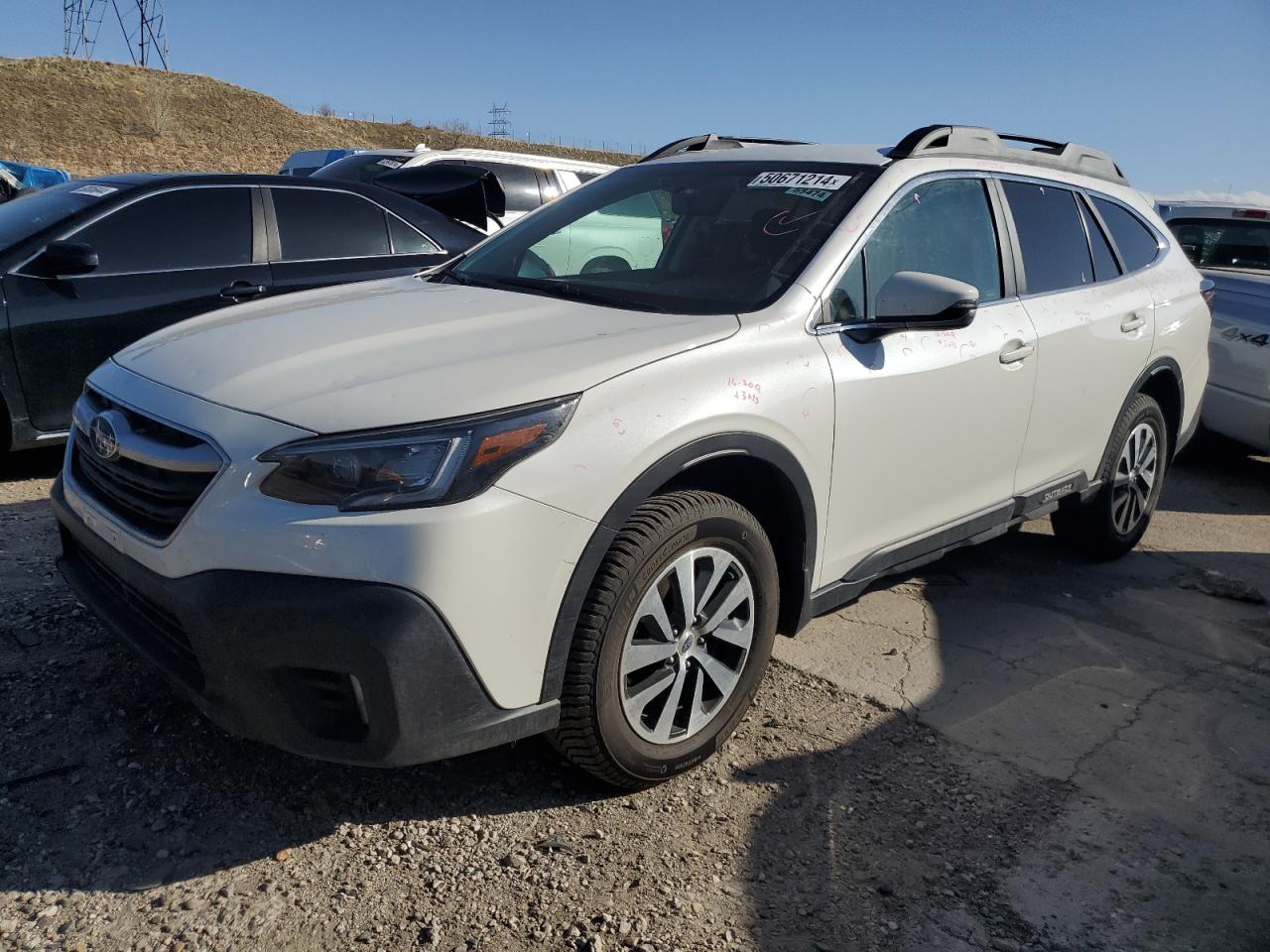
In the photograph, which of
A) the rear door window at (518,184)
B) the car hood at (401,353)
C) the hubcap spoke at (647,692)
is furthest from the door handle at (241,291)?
the rear door window at (518,184)

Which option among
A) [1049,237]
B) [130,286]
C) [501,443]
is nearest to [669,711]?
[501,443]

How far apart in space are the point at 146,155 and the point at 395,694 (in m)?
47.0

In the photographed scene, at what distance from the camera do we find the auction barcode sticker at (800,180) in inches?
131

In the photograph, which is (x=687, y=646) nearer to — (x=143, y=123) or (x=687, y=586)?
(x=687, y=586)

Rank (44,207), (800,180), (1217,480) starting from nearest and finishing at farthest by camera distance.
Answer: (800,180) → (44,207) → (1217,480)

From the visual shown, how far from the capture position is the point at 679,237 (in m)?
3.59

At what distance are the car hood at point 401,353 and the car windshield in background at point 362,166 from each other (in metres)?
6.93

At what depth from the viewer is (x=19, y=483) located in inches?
193

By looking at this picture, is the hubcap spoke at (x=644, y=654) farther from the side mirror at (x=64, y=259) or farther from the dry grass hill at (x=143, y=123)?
the dry grass hill at (x=143, y=123)

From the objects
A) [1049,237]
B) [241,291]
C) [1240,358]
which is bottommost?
[1240,358]

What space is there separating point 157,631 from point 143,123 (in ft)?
165

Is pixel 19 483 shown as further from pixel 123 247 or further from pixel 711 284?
pixel 711 284

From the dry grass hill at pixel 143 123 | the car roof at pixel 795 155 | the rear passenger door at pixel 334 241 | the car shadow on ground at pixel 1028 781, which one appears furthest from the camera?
the dry grass hill at pixel 143 123

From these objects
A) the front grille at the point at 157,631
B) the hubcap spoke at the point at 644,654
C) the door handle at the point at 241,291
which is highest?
the door handle at the point at 241,291
